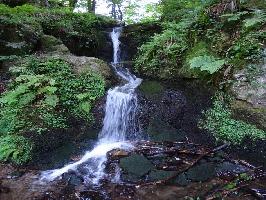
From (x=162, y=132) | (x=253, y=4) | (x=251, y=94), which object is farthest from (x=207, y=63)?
(x=253, y=4)

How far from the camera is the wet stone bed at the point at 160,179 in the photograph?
197 inches

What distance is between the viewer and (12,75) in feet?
30.5

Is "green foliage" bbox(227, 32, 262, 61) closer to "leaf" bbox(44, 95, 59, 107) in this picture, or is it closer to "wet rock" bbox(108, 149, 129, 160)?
"wet rock" bbox(108, 149, 129, 160)

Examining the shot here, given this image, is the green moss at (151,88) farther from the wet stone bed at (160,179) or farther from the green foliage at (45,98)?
the wet stone bed at (160,179)

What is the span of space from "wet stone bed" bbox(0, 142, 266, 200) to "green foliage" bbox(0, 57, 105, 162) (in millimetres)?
1391

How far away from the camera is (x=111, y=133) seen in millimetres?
7594

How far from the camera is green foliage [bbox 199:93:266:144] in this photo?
6630 mm

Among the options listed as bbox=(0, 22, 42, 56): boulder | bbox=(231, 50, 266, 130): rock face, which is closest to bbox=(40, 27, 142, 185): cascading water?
bbox=(231, 50, 266, 130): rock face

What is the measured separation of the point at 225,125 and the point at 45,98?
465 cm

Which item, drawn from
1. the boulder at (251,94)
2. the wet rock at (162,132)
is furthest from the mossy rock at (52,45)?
the boulder at (251,94)

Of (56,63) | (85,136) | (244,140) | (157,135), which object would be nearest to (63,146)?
(85,136)

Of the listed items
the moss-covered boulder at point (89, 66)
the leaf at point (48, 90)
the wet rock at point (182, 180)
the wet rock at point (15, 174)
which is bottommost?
the wet rock at point (15, 174)

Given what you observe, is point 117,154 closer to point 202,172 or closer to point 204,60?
point 202,172

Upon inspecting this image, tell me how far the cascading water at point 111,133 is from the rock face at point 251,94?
2.60 metres
